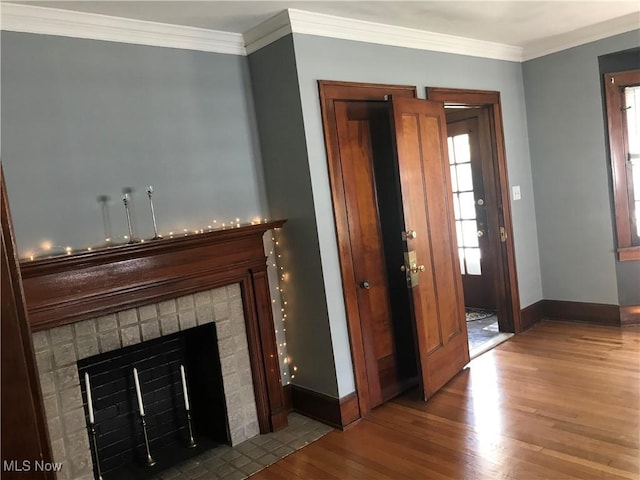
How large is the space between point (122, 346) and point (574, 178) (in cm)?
380

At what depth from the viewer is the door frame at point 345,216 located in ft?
9.99

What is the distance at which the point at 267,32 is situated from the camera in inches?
119

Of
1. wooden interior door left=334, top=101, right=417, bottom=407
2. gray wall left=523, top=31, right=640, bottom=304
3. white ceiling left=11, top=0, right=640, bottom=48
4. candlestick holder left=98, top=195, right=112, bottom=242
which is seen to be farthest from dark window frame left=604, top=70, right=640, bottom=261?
candlestick holder left=98, top=195, right=112, bottom=242

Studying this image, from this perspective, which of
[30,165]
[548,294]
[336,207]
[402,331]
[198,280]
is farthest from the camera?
[548,294]

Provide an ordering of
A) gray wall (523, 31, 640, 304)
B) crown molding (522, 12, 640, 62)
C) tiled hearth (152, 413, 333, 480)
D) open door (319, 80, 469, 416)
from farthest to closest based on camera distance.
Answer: gray wall (523, 31, 640, 304)
crown molding (522, 12, 640, 62)
open door (319, 80, 469, 416)
tiled hearth (152, 413, 333, 480)

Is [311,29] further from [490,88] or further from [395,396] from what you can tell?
[395,396]

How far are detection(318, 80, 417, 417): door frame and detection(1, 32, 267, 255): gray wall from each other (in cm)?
50

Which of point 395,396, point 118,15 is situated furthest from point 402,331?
point 118,15

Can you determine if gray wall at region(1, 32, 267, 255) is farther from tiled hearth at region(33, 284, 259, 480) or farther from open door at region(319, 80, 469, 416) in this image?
open door at region(319, 80, 469, 416)

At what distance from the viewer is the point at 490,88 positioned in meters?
4.27

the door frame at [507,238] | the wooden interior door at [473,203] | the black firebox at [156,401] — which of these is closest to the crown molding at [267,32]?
the black firebox at [156,401]

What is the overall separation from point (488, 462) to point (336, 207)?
5.14ft

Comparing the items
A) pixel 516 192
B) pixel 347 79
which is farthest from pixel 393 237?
pixel 516 192

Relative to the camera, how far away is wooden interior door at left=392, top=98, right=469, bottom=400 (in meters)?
3.19
